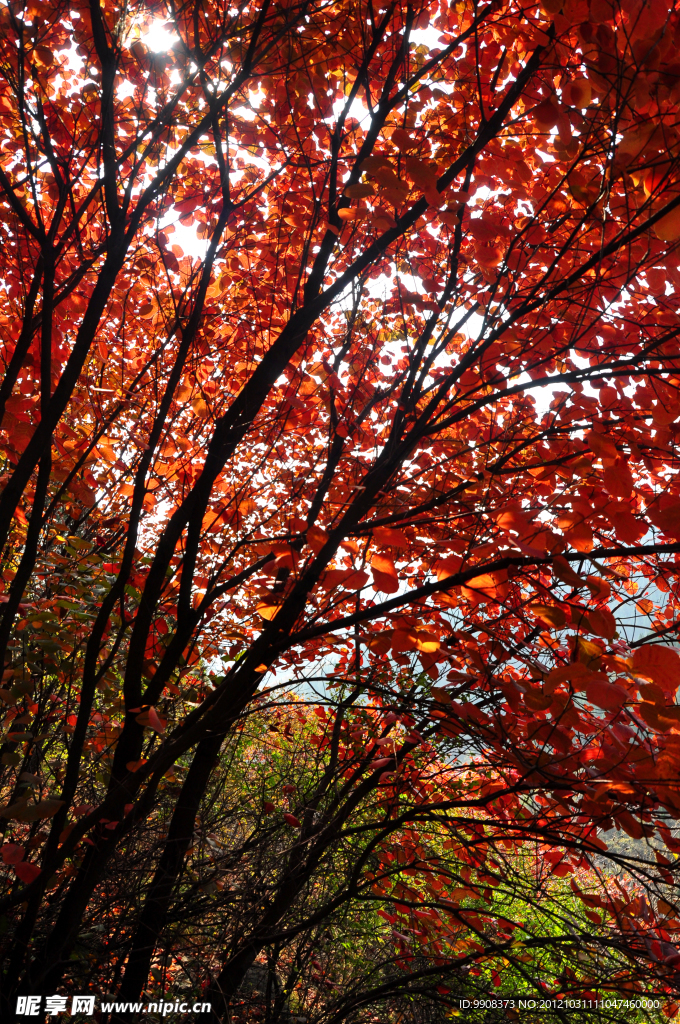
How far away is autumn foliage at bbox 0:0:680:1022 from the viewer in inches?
81.8

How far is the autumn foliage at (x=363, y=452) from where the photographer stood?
208cm

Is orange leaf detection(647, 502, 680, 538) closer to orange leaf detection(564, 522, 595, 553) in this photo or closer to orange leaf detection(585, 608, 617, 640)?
orange leaf detection(564, 522, 595, 553)

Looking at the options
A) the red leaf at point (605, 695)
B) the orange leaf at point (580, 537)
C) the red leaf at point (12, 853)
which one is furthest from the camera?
the red leaf at point (12, 853)

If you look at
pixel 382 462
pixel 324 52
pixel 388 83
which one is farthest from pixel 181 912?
pixel 324 52

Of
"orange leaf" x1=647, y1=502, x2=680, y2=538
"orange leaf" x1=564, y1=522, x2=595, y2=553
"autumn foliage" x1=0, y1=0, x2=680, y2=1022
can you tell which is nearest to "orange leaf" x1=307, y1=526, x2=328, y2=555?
"autumn foliage" x1=0, y1=0, x2=680, y2=1022

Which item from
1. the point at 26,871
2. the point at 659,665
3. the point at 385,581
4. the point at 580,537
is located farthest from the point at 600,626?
the point at 26,871

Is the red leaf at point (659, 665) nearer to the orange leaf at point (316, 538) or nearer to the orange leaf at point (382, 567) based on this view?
the orange leaf at point (382, 567)

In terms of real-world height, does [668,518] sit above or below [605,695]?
above

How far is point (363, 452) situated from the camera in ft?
13.7

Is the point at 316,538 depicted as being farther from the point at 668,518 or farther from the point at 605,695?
the point at 668,518

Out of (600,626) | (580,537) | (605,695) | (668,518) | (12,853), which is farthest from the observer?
(12,853)

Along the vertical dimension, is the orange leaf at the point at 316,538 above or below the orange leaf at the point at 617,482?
below

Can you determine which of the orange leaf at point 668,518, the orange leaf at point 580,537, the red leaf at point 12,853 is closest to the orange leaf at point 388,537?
the orange leaf at point 580,537

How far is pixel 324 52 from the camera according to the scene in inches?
115
